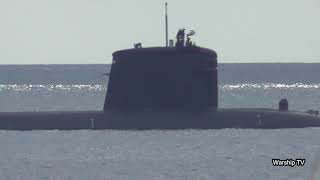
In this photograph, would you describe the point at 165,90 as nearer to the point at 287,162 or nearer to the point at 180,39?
the point at 180,39

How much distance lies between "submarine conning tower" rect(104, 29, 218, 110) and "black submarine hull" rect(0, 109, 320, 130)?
18.0 inches

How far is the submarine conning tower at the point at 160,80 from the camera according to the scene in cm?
5494

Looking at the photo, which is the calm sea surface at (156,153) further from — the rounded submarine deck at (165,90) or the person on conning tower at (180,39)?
the person on conning tower at (180,39)

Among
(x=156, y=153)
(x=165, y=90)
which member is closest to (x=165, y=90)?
(x=165, y=90)

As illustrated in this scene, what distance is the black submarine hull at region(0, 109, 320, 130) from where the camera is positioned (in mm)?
54531

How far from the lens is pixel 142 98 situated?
55.1 m

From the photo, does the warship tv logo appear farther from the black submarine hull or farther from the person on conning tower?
the person on conning tower

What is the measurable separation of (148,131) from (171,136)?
3.89 metres

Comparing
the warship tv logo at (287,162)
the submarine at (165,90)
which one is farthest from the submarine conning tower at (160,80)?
the warship tv logo at (287,162)

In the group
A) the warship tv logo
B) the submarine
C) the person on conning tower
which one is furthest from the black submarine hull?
the warship tv logo

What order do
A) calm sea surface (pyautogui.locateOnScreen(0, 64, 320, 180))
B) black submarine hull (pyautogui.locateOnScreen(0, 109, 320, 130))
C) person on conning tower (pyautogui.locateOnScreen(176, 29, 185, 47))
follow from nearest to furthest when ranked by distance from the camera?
calm sea surface (pyautogui.locateOnScreen(0, 64, 320, 180))
black submarine hull (pyautogui.locateOnScreen(0, 109, 320, 130))
person on conning tower (pyautogui.locateOnScreen(176, 29, 185, 47))

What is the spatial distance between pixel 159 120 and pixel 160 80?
2.12 metres

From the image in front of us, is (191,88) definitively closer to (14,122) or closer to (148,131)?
(148,131)

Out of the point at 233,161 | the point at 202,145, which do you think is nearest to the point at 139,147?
the point at 202,145
